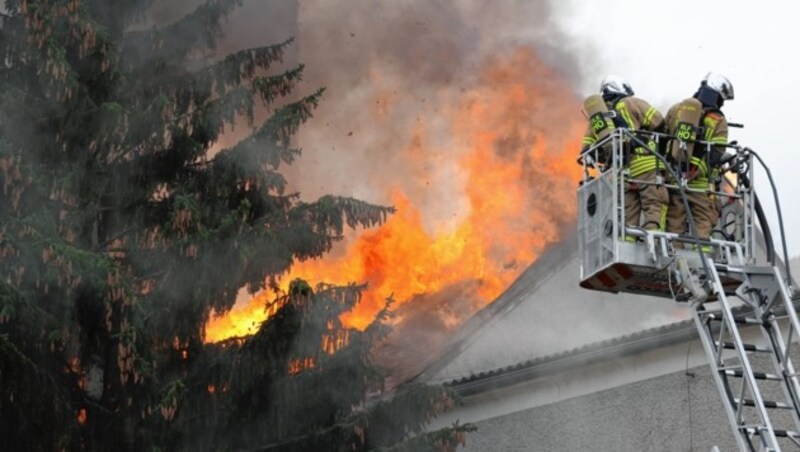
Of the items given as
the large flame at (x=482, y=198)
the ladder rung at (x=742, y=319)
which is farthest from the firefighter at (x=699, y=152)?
the large flame at (x=482, y=198)

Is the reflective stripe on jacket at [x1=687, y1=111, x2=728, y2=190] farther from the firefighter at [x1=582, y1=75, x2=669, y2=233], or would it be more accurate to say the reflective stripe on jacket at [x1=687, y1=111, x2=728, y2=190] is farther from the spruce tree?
the spruce tree

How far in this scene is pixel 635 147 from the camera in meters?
9.91

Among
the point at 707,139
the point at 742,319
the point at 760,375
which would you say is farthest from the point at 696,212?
the point at 760,375

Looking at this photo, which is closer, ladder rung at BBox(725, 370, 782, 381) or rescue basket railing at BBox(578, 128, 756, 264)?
ladder rung at BBox(725, 370, 782, 381)

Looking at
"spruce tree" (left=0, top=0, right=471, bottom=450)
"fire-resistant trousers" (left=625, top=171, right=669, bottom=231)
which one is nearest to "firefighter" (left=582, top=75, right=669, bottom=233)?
"fire-resistant trousers" (left=625, top=171, right=669, bottom=231)

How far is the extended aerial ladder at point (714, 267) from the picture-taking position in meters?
8.55

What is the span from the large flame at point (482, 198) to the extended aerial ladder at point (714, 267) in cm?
743

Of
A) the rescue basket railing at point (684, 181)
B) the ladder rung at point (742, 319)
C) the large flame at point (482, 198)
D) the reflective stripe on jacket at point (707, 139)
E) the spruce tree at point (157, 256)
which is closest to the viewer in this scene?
the ladder rung at point (742, 319)

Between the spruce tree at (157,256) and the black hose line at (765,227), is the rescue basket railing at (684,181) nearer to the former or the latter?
the black hose line at (765,227)

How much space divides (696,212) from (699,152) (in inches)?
17.9

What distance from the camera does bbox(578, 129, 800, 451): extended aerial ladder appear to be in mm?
8547

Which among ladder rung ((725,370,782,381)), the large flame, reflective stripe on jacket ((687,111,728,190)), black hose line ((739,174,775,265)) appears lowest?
ladder rung ((725,370,782,381))

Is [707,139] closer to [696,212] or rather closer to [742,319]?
[696,212]

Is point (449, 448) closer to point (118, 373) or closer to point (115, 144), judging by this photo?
point (118, 373)
